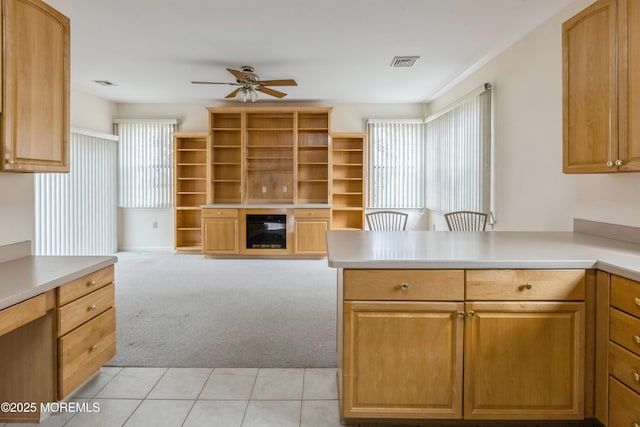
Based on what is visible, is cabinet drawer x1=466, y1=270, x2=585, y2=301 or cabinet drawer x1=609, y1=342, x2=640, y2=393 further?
cabinet drawer x1=466, y1=270, x2=585, y2=301

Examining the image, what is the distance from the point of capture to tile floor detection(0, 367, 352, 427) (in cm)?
201

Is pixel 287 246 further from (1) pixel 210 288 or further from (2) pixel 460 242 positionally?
(2) pixel 460 242

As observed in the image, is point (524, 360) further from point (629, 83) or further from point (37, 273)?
point (37, 273)

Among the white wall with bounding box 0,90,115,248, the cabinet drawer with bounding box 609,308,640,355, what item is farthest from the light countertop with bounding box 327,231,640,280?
the white wall with bounding box 0,90,115,248

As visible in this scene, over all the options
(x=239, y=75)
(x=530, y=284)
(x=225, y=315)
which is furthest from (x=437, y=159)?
(x=530, y=284)

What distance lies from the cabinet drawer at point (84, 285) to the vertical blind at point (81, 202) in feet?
12.5

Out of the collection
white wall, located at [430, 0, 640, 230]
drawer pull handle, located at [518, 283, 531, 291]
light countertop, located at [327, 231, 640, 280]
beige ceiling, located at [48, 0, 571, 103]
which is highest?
beige ceiling, located at [48, 0, 571, 103]

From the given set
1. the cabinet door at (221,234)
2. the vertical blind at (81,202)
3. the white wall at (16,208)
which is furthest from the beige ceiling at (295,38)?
the cabinet door at (221,234)

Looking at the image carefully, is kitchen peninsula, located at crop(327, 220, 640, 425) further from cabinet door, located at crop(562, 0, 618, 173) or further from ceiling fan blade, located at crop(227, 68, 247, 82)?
ceiling fan blade, located at crop(227, 68, 247, 82)

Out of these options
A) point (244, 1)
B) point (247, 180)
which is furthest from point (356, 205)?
point (244, 1)

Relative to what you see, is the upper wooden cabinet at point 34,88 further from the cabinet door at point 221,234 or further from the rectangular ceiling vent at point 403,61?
the cabinet door at point 221,234

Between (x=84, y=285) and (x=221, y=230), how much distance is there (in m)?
4.42

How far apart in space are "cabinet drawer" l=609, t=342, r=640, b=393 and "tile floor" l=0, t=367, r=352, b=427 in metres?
1.29

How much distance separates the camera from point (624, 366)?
1629 millimetres
